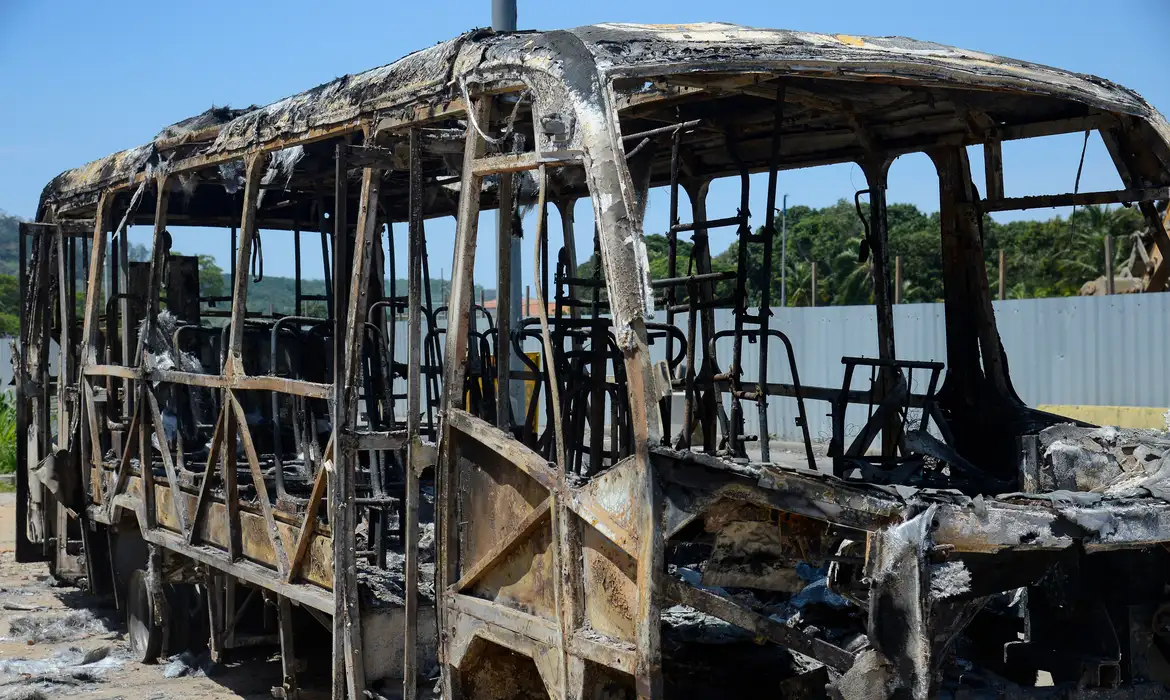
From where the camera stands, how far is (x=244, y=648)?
6.68m

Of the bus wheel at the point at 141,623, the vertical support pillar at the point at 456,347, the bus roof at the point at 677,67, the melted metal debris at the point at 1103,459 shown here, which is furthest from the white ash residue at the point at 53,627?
the melted metal debris at the point at 1103,459

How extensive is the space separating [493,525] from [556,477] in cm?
50

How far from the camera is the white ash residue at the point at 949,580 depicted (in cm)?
330

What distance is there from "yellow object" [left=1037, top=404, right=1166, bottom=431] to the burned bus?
29.5ft

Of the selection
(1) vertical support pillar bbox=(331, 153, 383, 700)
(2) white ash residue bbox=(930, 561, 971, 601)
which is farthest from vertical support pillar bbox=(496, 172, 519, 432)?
(2) white ash residue bbox=(930, 561, 971, 601)

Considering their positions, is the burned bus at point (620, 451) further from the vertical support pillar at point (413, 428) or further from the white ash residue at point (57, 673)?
the white ash residue at point (57, 673)

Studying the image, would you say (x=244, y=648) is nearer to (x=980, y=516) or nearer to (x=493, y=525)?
(x=493, y=525)

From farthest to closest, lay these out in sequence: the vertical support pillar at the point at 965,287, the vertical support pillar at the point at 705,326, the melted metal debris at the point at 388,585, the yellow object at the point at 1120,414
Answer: the yellow object at the point at 1120,414
the vertical support pillar at the point at 705,326
the vertical support pillar at the point at 965,287
the melted metal debris at the point at 388,585

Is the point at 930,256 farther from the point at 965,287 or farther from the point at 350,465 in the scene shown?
the point at 350,465

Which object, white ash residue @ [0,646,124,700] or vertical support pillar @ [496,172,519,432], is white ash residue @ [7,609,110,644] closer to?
white ash residue @ [0,646,124,700]

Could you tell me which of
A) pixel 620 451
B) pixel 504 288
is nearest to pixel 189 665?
pixel 620 451

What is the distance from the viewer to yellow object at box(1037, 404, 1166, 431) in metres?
14.2

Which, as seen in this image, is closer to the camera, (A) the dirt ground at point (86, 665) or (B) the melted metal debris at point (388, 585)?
(B) the melted metal debris at point (388, 585)

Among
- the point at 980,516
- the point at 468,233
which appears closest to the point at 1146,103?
the point at 980,516
